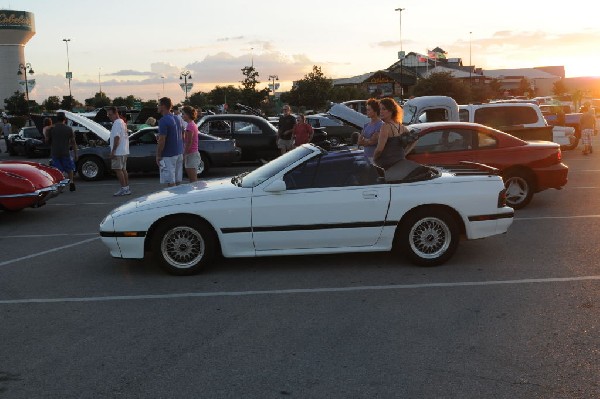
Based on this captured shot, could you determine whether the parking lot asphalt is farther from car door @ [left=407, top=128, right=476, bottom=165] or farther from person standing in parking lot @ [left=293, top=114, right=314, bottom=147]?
person standing in parking lot @ [left=293, top=114, right=314, bottom=147]

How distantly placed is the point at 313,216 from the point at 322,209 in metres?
0.12

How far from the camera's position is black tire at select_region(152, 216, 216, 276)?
6.38m

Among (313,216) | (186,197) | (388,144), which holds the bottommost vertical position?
(313,216)

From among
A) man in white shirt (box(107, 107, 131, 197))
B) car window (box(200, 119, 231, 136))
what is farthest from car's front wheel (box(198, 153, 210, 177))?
man in white shirt (box(107, 107, 131, 197))

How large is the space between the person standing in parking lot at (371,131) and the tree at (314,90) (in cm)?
4864

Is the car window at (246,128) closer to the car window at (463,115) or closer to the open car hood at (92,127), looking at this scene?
the open car hood at (92,127)

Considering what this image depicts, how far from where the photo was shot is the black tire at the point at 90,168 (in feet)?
52.9

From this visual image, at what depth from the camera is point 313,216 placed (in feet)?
20.9

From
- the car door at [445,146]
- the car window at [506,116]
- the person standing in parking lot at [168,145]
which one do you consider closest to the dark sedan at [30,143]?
the person standing in parking lot at [168,145]

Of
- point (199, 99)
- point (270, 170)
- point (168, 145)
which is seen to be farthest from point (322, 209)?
point (199, 99)

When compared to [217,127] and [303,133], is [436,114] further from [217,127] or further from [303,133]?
[217,127]

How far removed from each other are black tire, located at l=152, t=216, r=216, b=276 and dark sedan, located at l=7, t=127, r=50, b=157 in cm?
1977

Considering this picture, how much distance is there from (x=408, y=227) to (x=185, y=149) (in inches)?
199

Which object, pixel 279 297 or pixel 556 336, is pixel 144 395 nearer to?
pixel 279 297
